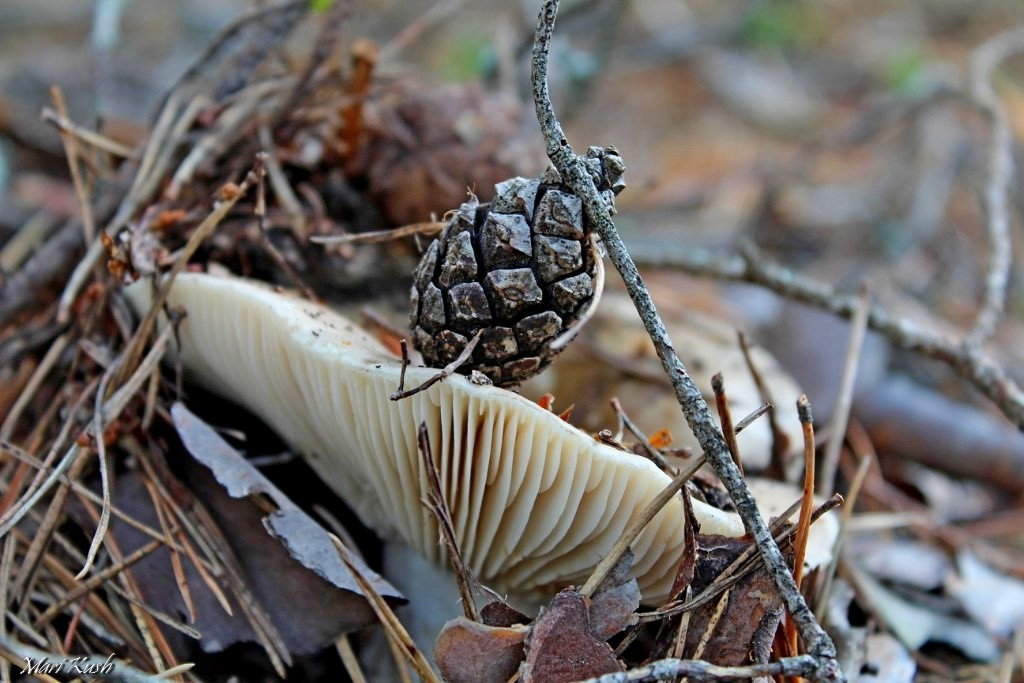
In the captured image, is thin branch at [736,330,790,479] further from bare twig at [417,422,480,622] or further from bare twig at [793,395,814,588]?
bare twig at [417,422,480,622]

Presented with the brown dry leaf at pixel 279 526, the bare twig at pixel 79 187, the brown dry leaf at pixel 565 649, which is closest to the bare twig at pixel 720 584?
the brown dry leaf at pixel 565 649

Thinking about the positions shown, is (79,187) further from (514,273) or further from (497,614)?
(497,614)

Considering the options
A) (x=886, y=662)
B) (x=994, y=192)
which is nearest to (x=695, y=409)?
(x=886, y=662)

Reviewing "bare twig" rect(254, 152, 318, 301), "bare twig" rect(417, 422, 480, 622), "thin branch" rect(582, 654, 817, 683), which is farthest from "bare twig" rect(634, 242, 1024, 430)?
"bare twig" rect(417, 422, 480, 622)

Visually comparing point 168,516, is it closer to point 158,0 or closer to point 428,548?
point 428,548

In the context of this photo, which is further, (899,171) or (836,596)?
(899,171)

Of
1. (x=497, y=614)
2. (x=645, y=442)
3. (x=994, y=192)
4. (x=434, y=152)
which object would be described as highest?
(x=994, y=192)

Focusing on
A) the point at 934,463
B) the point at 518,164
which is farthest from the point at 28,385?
the point at 934,463

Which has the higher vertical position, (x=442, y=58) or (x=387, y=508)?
(x=442, y=58)
